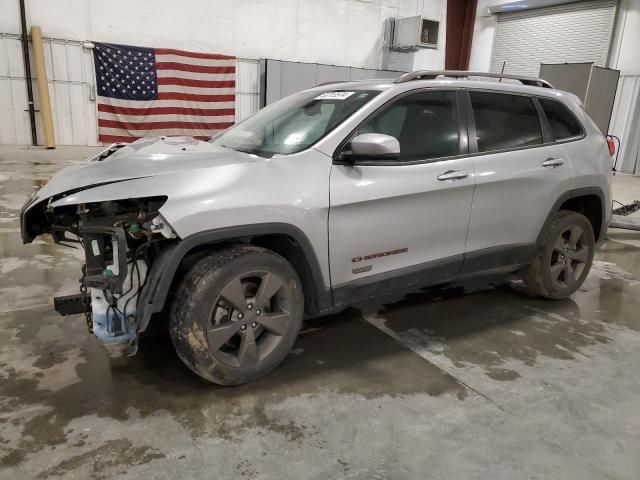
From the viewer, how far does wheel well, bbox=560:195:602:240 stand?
160 inches

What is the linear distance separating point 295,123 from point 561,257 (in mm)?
2370

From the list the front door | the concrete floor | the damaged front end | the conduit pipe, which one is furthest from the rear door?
the conduit pipe

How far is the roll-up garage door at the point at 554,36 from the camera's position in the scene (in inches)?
509

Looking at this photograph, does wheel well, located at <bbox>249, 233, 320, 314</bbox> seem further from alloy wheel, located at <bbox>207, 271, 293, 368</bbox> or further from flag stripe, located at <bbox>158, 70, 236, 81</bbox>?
flag stripe, located at <bbox>158, 70, 236, 81</bbox>

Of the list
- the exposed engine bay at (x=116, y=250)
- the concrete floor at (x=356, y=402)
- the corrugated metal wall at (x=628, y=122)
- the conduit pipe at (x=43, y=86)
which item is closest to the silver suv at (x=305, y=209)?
the exposed engine bay at (x=116, y=250)

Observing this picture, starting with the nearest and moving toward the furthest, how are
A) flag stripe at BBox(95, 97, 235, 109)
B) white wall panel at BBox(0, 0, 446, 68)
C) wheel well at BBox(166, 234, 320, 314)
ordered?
wheel well at BBox(166, 234, 320, 314) → white wall panel at BBox(0, 0, 446, 68) → flag stripe at BBox(95, 97, 235, 109)

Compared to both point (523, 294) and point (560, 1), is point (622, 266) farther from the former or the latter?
point (560, 1)

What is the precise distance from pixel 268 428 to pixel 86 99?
1087 centimetres

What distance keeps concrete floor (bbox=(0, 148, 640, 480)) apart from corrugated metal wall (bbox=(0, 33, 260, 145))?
27.8 feet

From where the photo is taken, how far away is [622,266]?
536 centimetres

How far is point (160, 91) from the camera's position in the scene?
11742mm

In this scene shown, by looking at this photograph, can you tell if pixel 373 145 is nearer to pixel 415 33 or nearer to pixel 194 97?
pixel 194 97

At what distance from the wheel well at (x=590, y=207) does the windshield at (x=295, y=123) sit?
2.06 metres

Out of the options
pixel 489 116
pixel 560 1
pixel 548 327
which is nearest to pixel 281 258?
pixel 489 116
